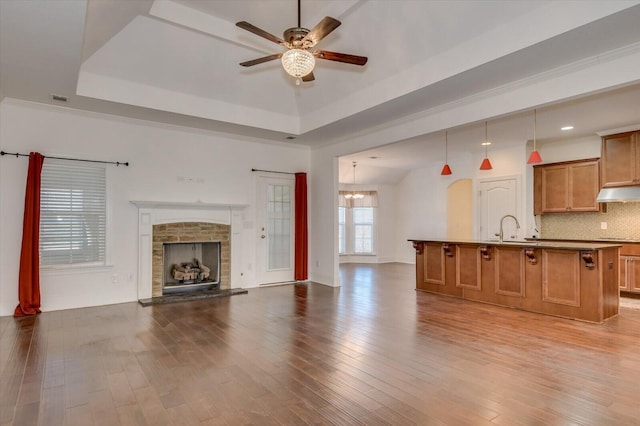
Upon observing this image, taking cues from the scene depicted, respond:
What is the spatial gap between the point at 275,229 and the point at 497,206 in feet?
16.1

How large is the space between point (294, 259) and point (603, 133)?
617cm

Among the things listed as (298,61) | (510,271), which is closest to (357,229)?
(510,271)

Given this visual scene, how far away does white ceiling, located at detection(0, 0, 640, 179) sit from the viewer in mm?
3232

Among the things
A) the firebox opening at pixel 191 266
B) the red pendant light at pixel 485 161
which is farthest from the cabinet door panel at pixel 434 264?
the firebox opening at pixel 191 266

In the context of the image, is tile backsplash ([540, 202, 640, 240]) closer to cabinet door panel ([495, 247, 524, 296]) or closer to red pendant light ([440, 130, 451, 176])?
red pendant light ([440, 130, 451, 176])

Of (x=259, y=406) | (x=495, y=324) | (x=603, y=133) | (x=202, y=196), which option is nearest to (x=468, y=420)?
(x=259, y=406)

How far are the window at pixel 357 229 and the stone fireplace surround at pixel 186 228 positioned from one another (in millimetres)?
5312

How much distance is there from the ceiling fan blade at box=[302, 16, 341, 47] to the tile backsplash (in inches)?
265

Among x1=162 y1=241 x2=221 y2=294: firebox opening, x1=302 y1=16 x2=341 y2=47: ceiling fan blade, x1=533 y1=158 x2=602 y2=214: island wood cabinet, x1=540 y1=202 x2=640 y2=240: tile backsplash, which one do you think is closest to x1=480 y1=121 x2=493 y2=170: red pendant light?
x1=533 y1=158 x2=602 y2=214: island wood cabinet

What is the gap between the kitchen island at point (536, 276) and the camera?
456 cm

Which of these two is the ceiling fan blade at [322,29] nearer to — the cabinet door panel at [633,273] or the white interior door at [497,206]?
the white interior door at [497,206]

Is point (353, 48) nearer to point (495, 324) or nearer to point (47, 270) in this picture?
point (495, 324)

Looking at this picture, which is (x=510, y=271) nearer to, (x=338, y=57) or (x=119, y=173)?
(x=338, y=57)

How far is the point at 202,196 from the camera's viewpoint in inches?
255
